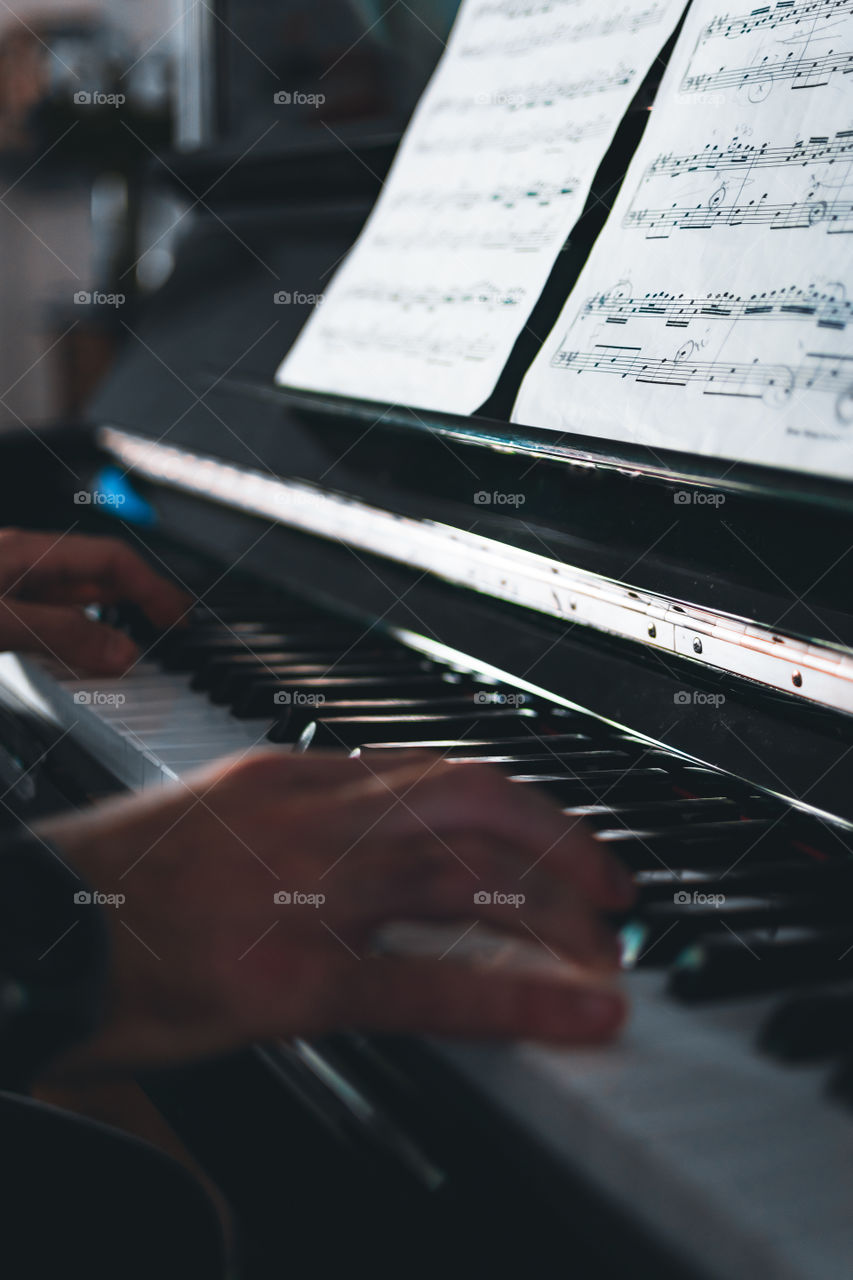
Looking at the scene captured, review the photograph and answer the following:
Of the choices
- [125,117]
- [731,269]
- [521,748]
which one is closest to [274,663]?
[521,748]

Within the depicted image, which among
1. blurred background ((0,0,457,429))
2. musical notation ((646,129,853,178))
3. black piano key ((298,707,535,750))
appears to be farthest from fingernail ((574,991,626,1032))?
blurred background ((0,0,457,429))

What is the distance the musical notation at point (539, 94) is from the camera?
1.07 metres

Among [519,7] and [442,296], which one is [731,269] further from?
[519,7]

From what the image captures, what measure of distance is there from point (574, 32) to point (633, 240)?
0.33 m

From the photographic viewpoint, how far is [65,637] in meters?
1.21

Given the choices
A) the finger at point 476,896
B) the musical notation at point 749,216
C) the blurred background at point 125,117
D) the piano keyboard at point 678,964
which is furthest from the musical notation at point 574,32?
the finger at point 476,896

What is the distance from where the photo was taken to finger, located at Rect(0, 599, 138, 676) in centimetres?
119

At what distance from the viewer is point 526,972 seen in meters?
0.54

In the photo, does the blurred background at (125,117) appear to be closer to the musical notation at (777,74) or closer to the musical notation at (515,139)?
the musical notation at (515,139)

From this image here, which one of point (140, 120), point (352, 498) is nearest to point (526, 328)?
point (352, 498)

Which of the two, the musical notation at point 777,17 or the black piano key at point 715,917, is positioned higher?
the musical notation at point 777,17

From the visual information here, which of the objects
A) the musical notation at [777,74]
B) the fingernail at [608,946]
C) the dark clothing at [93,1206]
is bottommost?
the dark clothing at [93,1206]

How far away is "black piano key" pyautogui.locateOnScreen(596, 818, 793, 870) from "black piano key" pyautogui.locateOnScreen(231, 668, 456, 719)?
0.32m

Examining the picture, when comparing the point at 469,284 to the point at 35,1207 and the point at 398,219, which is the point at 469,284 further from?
the point at 35,1207
